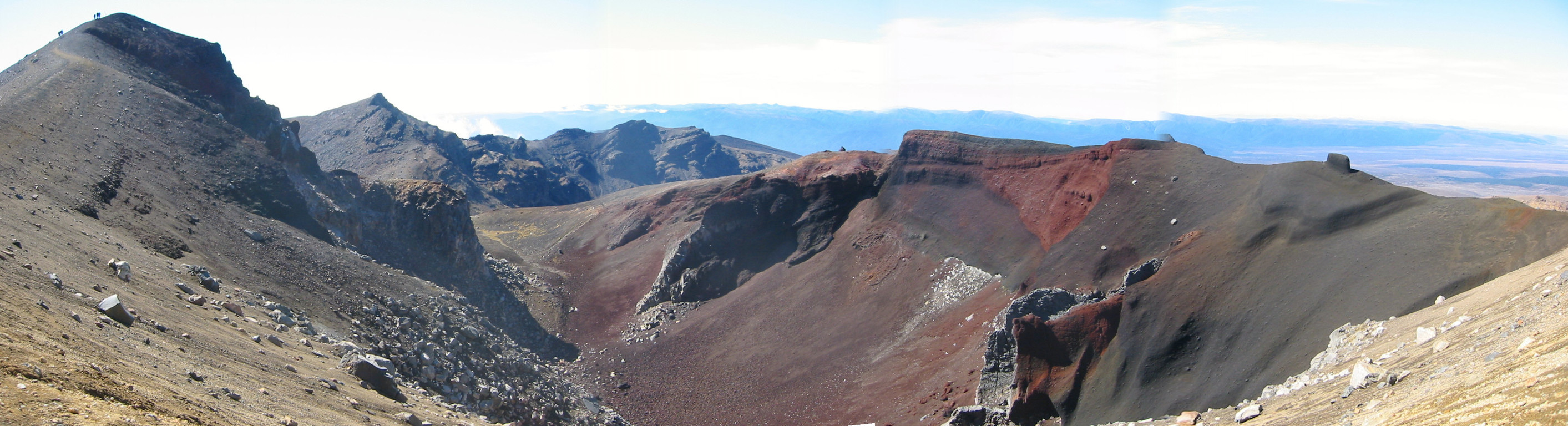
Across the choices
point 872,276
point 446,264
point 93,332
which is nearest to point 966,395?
point 872,276

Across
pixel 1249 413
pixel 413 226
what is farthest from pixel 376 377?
pixel 413 226

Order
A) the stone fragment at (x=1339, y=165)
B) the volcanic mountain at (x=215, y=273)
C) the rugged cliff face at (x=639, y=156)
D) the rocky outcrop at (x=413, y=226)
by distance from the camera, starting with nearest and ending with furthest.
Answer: the volcanic mountain at (x=215, y=273)
the stone fragment at (x=1339, y=165)
the rocky outcrop at (x=413, y=226)
the rugged cliff face at (x=639, y=156)

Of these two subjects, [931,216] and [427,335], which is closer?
[427,335]

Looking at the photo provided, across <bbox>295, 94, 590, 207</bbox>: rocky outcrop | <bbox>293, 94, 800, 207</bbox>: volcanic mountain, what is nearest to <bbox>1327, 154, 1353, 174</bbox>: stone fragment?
<bbox>293, 94, 800, 207</bbox>: volcanic mountain

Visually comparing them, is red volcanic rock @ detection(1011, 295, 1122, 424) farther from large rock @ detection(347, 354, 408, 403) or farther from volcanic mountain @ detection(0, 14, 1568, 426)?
large rock @ detection(347, 354, 408, 403)

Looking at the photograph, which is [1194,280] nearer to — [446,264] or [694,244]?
[694,244]

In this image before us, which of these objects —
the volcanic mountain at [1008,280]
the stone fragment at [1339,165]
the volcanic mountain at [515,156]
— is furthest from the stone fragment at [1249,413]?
the volcanic mountain at [515,156]

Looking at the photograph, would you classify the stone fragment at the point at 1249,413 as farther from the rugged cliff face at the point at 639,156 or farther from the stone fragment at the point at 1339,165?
the rugged cliff face at the point at 639,156
